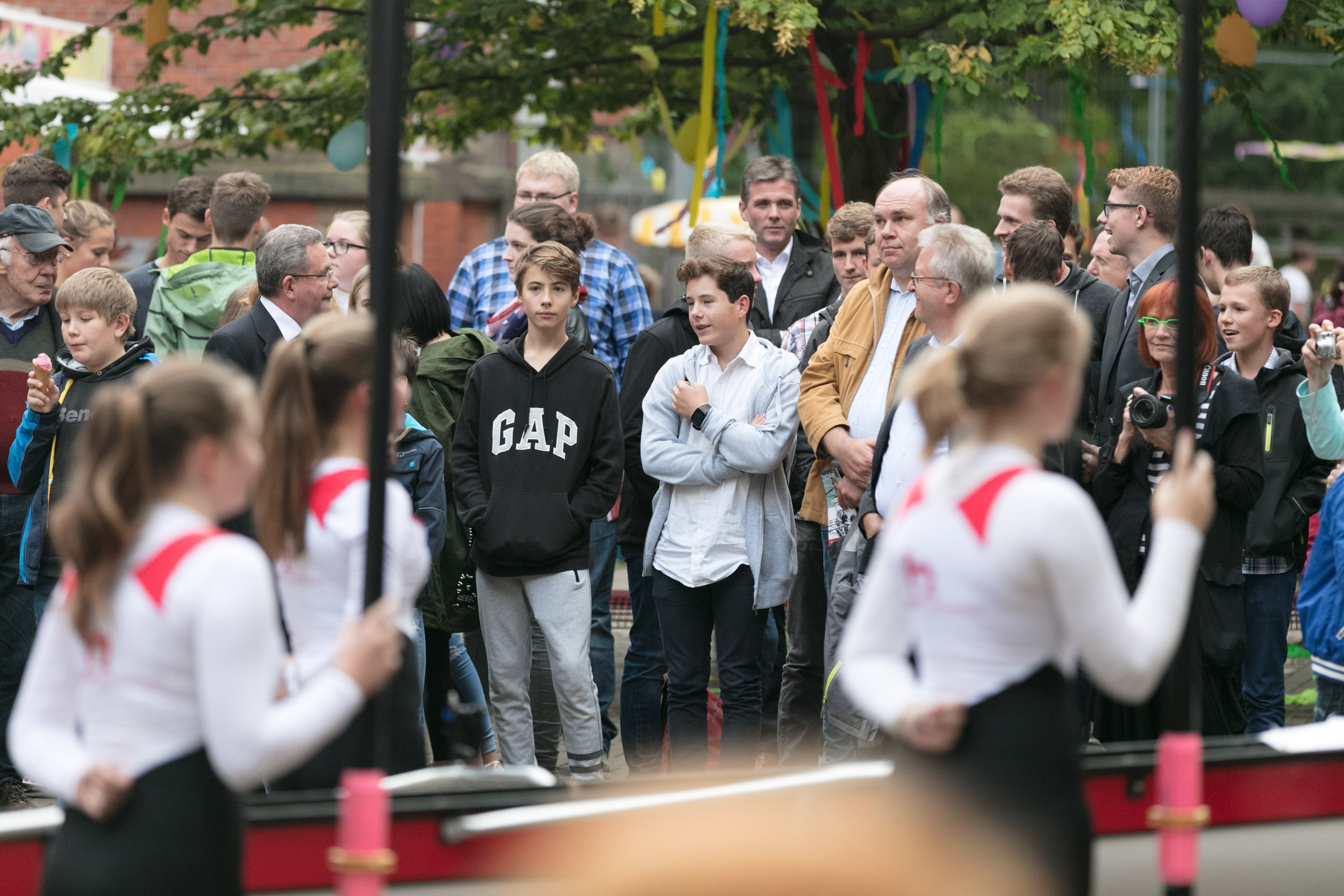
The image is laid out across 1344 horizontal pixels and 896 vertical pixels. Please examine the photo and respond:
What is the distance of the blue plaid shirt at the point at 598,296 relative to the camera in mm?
6895

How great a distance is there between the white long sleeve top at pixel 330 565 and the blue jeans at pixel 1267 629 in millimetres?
3427

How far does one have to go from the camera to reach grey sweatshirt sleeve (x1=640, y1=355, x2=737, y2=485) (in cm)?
542

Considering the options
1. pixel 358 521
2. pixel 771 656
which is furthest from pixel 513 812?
pixel 771 656

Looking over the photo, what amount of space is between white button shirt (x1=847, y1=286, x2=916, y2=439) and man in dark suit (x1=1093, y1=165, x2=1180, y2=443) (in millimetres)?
717

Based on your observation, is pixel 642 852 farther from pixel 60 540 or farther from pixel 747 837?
pixel 60 540

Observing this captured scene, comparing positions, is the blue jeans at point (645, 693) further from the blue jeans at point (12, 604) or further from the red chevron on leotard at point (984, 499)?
the red chevron on leotard at point (984, 499)

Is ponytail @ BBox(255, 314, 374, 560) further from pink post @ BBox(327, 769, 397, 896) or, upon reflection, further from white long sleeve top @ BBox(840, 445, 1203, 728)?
white long sleeve top @ BBox(840, 445, 1203, 728)

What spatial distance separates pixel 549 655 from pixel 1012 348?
333 centimetres

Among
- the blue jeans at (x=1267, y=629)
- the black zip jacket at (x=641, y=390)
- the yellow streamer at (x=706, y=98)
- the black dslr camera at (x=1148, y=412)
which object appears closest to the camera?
the black dslr camera at (x=1148, y=412)

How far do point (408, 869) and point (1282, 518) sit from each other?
3.68m

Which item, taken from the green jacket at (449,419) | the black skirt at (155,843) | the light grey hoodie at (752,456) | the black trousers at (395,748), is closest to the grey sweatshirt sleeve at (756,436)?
the light grey hoodie at (752,456)

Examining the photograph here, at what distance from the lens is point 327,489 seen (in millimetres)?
3057

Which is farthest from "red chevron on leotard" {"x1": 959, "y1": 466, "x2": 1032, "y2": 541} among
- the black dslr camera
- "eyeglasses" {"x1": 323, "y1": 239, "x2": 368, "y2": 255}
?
"eyeglasses" {"x1": 323, "y1": 239, "x2": 368, "y2": 255}

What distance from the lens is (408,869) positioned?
2.72 m
